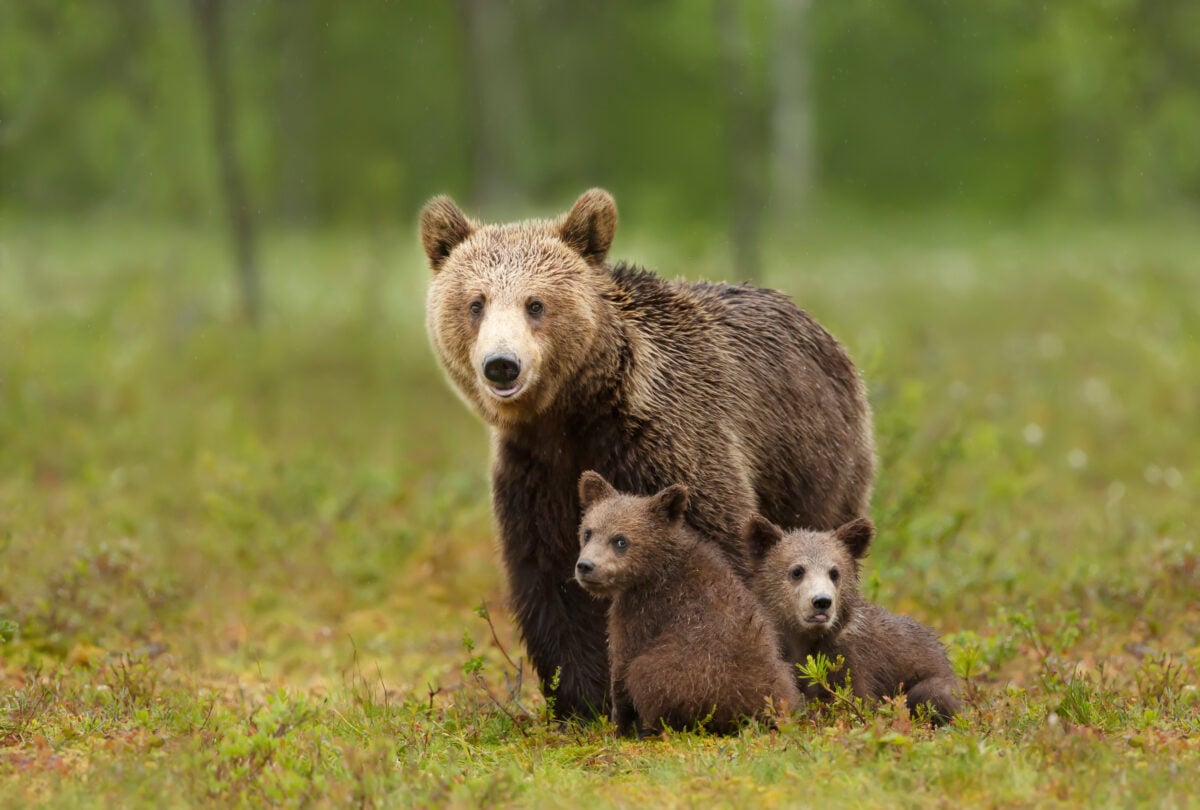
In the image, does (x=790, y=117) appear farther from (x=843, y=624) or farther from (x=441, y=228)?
(x=843, y=624)

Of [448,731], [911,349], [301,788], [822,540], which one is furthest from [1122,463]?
[301,788]

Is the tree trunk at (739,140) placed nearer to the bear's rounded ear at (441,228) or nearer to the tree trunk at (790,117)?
the bear's rounded ear at (441,228)

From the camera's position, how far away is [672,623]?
21.3 ft

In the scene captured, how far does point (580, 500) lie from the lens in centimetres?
695

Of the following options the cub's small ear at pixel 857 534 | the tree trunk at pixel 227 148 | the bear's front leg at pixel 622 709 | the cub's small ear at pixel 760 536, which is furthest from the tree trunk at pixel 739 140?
the bear's front leg at pixel 622 709

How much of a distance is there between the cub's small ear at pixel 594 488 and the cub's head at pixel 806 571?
64 centimetres

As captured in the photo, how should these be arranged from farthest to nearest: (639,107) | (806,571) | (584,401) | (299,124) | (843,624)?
1. (639,107)
2. (299,124)
3. (584,401)
4. (843,624)
5. (806,571)

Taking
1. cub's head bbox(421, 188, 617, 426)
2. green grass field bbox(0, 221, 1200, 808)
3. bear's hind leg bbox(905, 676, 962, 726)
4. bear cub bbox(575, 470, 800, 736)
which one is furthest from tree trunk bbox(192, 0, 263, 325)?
bear's hind leg bbox(905, 676, 962, 726)

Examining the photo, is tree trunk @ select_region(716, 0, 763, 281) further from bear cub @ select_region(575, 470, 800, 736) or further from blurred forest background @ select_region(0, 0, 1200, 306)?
bear cub @ select_region(575, 470, 800, 736)

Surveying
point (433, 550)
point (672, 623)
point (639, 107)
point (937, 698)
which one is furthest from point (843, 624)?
point (639, 107)

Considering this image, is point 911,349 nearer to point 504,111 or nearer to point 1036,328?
point 1036,328

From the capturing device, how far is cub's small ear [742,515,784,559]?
6711 mm

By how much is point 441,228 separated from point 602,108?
3928 centimetres

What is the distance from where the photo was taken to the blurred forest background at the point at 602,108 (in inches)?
696
